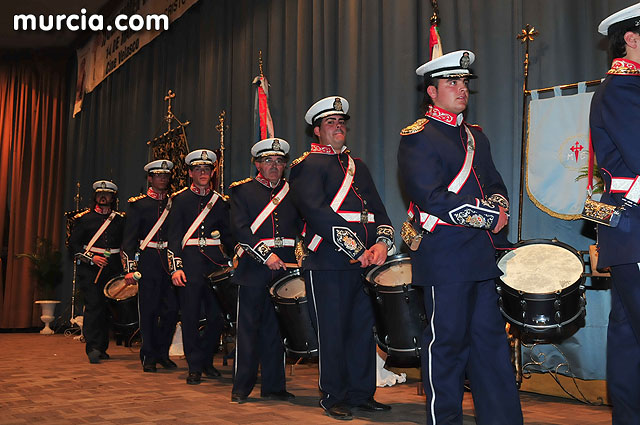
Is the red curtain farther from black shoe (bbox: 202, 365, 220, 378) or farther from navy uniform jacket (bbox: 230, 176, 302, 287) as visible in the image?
navy uniform jacket (bbox: 230, 176, 302, 287)

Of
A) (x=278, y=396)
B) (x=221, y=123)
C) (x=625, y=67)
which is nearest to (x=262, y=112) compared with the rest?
(x=221, y=123)

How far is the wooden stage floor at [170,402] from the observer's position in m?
3.76

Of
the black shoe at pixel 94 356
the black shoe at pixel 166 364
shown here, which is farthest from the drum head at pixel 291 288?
the black shoe at pixel 94 356

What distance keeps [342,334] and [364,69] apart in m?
2.89

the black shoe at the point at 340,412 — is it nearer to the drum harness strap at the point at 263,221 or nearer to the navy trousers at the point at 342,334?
the navy trousers at the point at 342,334

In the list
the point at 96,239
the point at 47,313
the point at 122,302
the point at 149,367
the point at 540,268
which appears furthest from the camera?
the point at 47,313

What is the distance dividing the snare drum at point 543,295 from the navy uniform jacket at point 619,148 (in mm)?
587

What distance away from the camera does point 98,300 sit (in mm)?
7184

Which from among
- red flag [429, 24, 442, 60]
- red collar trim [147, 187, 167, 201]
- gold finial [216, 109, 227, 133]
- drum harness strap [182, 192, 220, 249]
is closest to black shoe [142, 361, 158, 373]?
drum harness strap [182, 192, 220, 249]

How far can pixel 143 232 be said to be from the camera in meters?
6.56

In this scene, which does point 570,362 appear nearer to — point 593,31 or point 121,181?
point 593,31

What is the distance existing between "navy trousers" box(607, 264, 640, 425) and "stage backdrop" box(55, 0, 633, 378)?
1935 mm

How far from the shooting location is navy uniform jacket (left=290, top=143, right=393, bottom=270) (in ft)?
12.3

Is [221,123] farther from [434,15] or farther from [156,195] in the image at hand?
[434,15]
